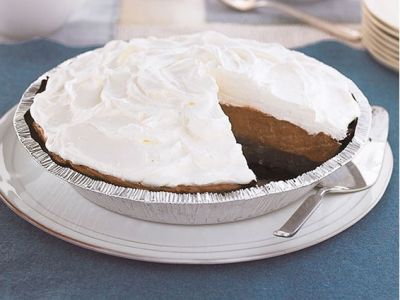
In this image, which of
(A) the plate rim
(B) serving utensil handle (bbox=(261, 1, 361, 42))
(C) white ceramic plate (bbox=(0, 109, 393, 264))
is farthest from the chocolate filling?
(B) serving utensil handle (bbox=(261, 1, 361, 42))

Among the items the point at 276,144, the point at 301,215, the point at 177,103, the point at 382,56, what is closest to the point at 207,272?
the point at 301,215

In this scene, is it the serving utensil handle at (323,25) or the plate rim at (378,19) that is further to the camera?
the serving utensil handle at (323,25)

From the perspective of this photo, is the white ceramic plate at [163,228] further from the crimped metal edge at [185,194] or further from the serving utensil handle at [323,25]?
the serving utensil handle at [323,25]

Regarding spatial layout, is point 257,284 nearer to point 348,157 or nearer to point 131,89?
point 348,157

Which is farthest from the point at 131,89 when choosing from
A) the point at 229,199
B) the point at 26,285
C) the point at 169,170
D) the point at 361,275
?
the point at 361,275

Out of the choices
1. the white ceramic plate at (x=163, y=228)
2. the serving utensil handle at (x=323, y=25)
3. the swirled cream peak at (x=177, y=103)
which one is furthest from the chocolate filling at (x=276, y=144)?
the serving utensil handle at (x=323, y=25)

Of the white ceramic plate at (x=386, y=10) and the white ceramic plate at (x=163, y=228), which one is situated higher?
the white ceramic plate at (x=386, y=10)
